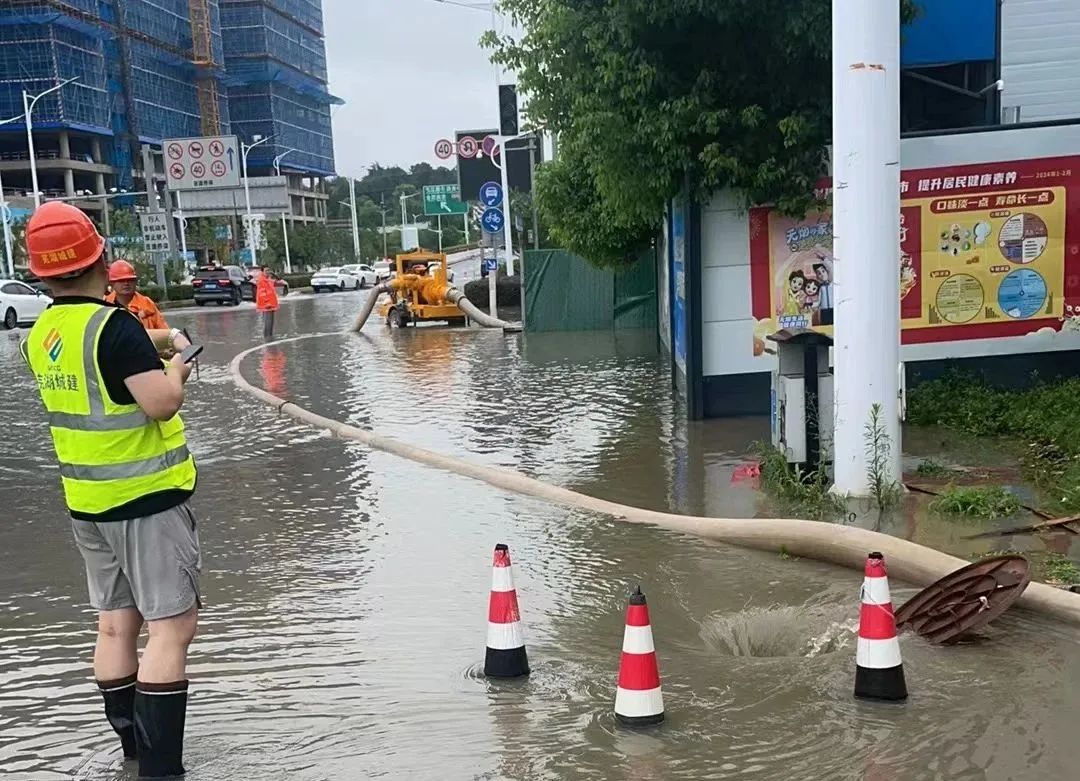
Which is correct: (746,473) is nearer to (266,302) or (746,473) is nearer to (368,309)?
(266,302)

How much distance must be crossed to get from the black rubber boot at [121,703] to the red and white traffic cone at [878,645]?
2.76m

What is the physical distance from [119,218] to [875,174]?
6194 centimetres

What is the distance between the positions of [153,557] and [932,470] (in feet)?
18.6

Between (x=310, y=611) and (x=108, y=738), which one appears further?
(x=310, y=611)

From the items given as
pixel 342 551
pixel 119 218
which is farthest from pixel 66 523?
pixel 119 218

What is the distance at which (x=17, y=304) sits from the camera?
105 ft

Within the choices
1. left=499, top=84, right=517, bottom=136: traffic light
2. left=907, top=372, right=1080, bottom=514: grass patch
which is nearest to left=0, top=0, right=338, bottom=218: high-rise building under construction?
left=499, top=84, right=517, bottom=136: traffic light

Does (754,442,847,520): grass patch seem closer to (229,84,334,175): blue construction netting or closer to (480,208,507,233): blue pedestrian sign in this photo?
(480,208,507,233): blue pedestrian sign

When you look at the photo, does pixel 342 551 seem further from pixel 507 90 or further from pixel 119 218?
pixel 119 218

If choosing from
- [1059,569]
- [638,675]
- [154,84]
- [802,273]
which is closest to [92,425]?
[638,675]

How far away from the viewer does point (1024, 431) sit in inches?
331

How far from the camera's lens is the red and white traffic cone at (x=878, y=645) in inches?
160

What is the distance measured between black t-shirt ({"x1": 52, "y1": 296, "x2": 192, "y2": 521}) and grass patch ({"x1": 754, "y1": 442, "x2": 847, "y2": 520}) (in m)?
4.31

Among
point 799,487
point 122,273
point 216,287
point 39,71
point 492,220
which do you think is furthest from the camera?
point 39,71
